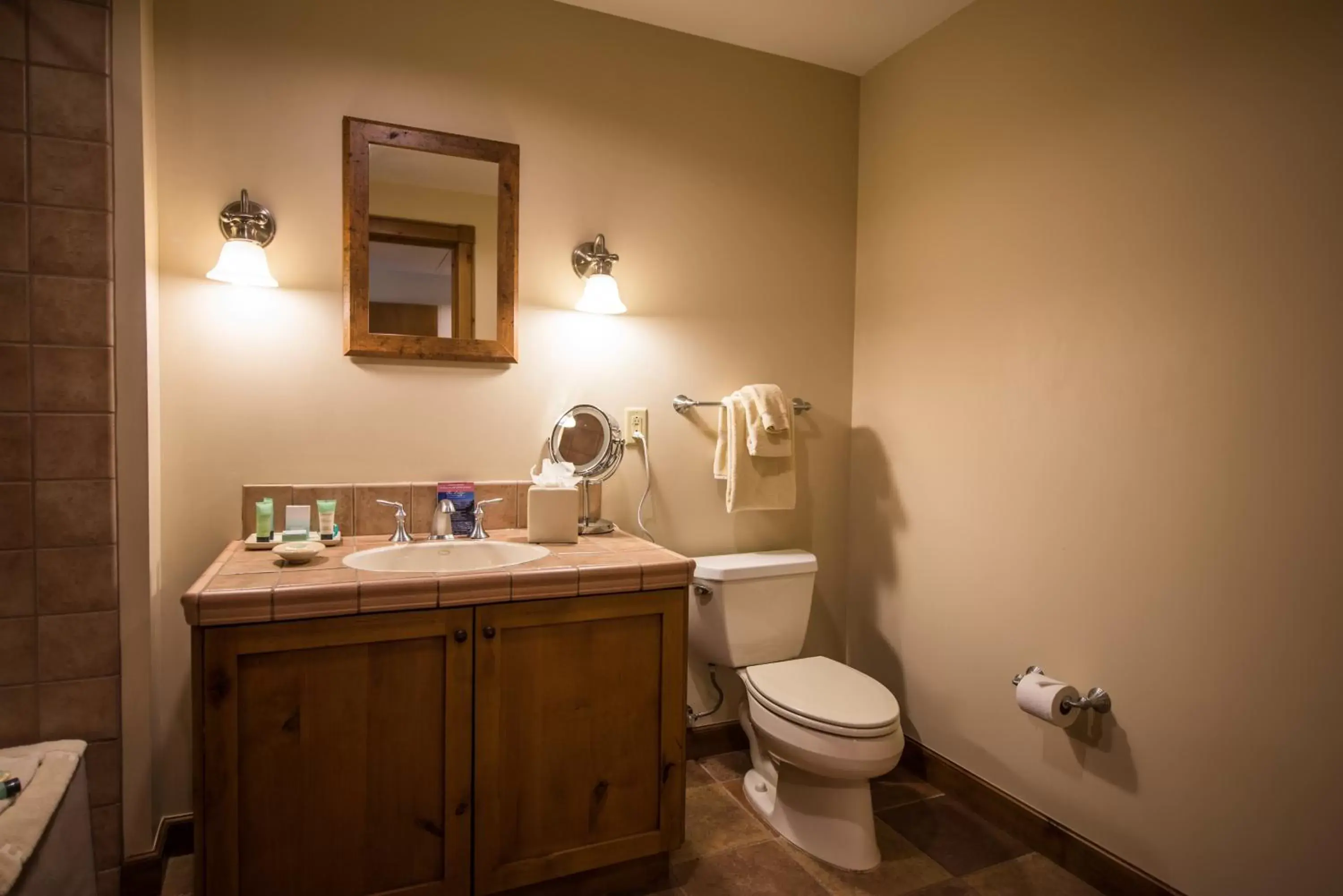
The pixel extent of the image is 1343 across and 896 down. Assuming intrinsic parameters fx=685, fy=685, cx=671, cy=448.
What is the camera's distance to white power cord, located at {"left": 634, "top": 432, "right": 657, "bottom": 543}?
2.15 m

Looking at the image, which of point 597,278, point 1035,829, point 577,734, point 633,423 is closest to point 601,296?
point 597,278

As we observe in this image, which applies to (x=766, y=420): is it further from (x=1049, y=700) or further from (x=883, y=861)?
(x=883, y=861)

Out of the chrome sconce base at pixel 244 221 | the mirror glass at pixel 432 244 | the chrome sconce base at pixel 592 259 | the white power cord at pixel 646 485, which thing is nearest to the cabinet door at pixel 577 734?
the white power cord at pixel 646 485

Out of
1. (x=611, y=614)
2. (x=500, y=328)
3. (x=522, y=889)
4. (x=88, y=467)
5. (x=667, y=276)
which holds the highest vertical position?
(x=667, y=276)

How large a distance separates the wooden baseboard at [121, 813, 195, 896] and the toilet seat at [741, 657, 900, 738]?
1.34 metres

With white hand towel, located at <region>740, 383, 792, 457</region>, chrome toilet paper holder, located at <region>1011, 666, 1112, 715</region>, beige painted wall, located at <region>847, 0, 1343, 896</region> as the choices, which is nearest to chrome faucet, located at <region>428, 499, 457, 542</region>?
white hand towel, located at <region>740, 383, 792, 457</region>

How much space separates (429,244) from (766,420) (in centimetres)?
107

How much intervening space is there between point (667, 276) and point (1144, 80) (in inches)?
50.7

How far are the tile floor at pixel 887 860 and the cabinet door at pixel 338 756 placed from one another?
25.1 inches

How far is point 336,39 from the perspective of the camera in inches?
69.3

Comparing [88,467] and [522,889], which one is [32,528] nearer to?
[88,467]

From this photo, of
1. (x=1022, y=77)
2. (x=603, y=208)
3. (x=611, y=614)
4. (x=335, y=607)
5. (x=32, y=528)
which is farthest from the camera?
(x=603, y=208)

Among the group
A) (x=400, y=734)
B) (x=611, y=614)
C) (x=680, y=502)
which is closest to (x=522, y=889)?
(x=400, y=734)

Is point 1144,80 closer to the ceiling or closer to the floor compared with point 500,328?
closer to the ceiling
